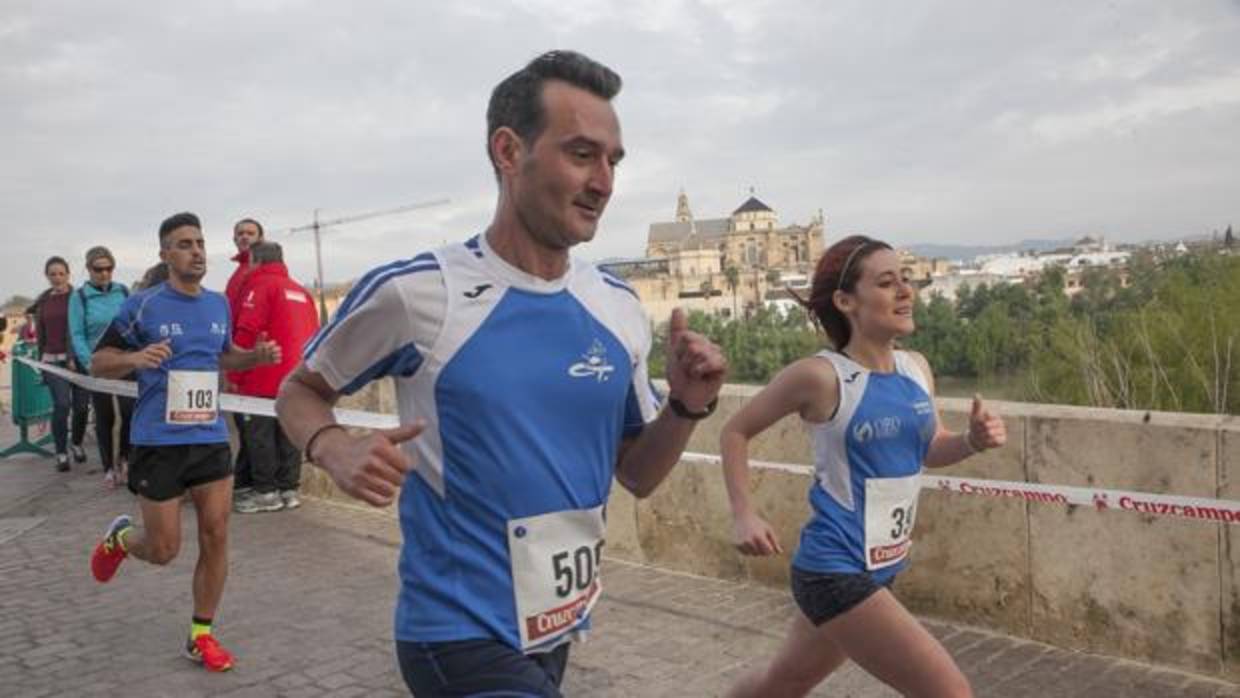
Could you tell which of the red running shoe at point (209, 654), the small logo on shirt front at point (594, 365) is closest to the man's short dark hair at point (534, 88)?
the small logo on shirt front at point (594, 365)

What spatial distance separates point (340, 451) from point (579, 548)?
1.80 feet

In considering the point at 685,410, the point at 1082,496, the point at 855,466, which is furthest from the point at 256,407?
the point at 685,410

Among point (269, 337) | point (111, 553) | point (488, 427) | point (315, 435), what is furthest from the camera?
point (269, 337)

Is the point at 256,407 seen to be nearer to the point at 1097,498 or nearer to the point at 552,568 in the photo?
the point at 1097,498

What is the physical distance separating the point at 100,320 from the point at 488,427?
970cm

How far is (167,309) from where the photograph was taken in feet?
18.3

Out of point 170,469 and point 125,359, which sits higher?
point 125,359

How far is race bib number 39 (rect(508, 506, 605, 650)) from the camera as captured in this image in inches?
88.9

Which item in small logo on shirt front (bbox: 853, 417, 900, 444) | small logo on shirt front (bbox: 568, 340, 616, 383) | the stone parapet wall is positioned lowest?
the stone parapet wall

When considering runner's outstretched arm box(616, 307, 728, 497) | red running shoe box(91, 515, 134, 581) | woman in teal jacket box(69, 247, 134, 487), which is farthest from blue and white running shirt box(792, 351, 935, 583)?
woman in teal jacket box(69, 247, 134, 487)

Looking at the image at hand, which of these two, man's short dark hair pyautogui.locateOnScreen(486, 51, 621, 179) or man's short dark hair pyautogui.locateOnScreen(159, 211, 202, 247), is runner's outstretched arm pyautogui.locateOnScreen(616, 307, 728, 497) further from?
man's short dark hair pyautogui.locateOnScreen(159, 211, 202, 247)

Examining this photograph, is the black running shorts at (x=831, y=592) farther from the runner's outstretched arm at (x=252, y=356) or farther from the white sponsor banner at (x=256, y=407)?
the white sponsor banner at (x=256, y=407)

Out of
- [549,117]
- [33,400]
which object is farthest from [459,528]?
[33,400]

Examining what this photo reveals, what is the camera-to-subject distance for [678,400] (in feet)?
8.41
